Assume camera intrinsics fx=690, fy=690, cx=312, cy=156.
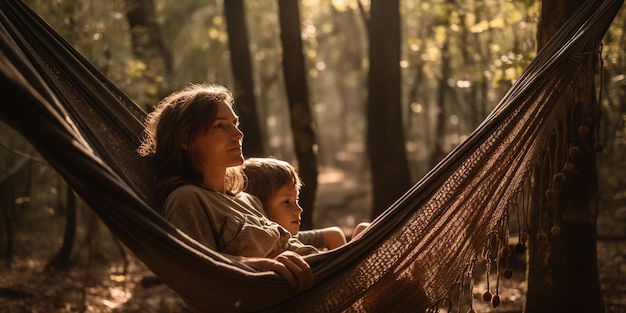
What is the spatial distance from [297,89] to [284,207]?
1.89 m

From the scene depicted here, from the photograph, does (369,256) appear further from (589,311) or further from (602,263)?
(602,263)

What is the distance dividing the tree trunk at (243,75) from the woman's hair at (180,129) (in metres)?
4.19

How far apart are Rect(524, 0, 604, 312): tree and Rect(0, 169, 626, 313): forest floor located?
73cm

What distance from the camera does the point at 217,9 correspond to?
44.3 feet

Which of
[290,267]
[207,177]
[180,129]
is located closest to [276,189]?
[207,177]

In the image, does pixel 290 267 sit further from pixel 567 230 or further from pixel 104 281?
pixel 104 281

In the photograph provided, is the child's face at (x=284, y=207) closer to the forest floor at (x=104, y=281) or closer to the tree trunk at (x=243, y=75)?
the forest floor at (x=104, y=281)

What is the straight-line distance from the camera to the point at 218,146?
2148mm

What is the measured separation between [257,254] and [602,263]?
3422 mm

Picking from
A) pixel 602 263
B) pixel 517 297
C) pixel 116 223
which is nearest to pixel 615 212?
pixel 602 263

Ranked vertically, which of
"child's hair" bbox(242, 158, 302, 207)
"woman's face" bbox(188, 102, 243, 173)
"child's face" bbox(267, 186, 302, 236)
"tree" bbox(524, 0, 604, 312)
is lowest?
"tree" bbox(524, 0, 604, 312)

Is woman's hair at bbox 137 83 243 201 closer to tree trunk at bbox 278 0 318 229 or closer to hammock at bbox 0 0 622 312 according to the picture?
hammock at bbox 0 0 622 312

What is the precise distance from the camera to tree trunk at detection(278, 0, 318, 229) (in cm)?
423

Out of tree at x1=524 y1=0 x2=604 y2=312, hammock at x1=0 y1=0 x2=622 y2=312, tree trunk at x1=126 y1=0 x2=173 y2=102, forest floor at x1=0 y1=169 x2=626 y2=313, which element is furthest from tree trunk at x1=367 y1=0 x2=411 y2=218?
hammock at x1=0 y1=0 x2=622 y2=312
